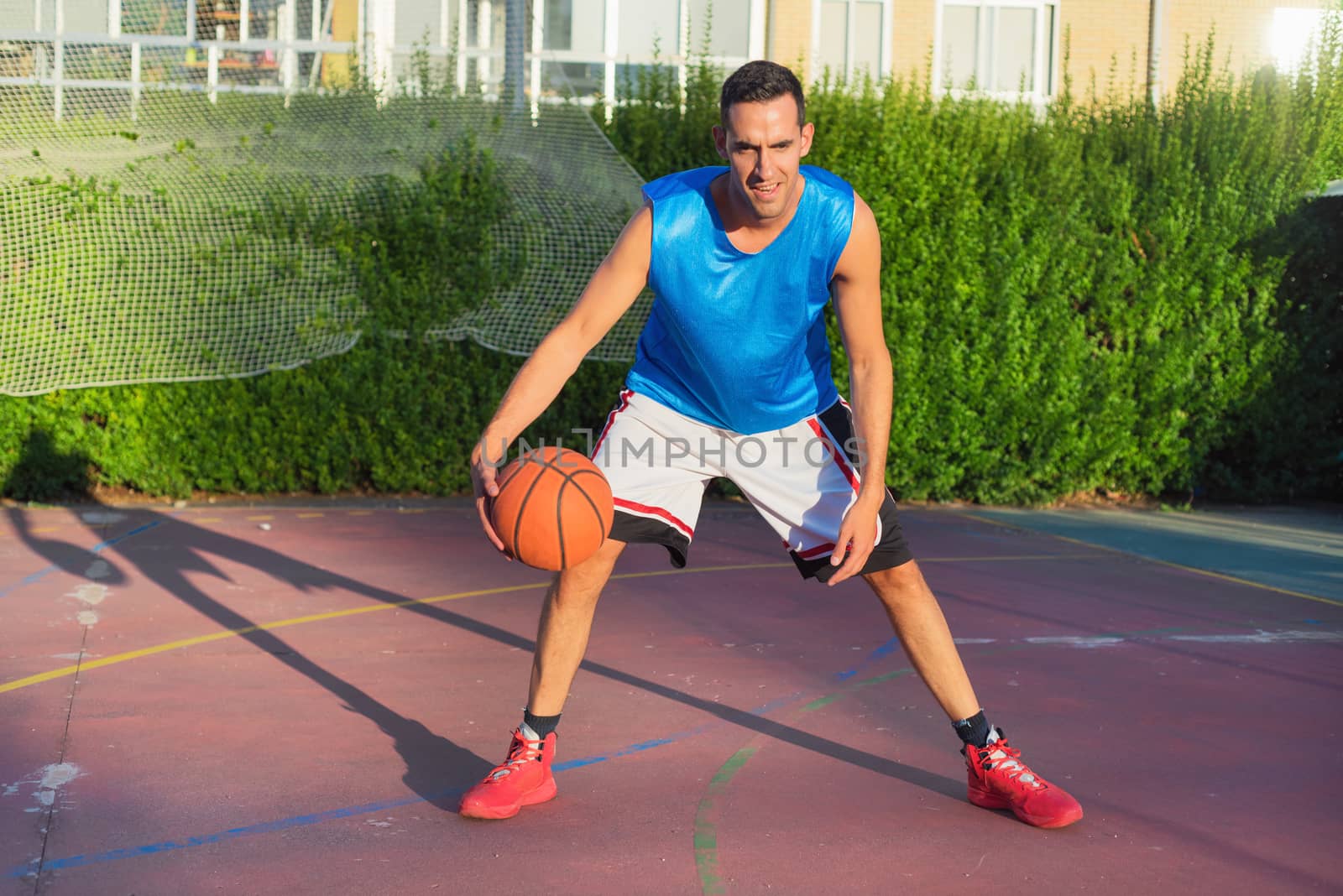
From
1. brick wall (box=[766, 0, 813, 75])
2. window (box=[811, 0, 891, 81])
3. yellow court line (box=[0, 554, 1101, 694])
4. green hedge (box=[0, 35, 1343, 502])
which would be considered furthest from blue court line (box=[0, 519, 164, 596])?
window (box=[811, 0, 891, 81])

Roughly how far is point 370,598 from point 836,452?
3394mm

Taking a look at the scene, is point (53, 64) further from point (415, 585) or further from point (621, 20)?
point (621, 20)

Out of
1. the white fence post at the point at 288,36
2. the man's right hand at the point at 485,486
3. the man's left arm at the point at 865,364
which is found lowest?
the man's right hand at the point at 485,486

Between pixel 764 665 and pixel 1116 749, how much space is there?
149cm

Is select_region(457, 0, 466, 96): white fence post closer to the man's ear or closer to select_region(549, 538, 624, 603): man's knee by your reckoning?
the man's ear

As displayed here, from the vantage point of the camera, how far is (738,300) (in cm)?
373

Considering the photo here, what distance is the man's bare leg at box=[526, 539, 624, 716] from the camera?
381 centimetres

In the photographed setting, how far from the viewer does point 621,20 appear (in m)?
16.9

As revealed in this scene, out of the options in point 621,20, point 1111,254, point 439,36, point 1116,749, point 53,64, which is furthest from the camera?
point 621,20

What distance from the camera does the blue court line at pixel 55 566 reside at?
670 centimetres

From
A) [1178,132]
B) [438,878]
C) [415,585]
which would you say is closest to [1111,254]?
[1178,132]

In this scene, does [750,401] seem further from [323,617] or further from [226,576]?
[226,576]

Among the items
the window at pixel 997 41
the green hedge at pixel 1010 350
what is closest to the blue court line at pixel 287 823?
the green hedge at pixel 1010 350

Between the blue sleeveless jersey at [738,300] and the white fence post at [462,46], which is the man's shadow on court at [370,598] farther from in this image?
the white fence post at [462,46]
